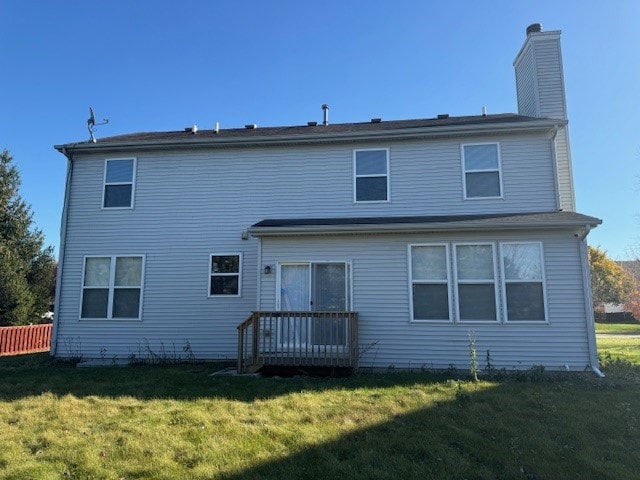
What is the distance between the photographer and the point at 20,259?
18.7m

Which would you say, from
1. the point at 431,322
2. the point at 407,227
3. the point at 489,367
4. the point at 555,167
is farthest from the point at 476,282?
the point at 555,167

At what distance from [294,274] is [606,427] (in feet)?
20.9

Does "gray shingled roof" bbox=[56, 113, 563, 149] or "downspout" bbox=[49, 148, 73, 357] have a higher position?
"gray shingled roof" bbox=[56, 113, 563, 149]

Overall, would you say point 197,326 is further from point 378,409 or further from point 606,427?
point 606,427

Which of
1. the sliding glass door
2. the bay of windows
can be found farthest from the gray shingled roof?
the sliding glass door

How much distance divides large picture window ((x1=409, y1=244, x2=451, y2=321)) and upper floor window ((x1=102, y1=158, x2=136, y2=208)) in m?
7.46

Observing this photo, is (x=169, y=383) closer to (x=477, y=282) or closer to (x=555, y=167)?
(x=477, y=282)

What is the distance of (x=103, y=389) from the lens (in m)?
7.48

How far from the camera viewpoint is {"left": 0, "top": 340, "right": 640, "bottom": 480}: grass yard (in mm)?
4180

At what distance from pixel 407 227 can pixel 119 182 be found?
768 centimetres

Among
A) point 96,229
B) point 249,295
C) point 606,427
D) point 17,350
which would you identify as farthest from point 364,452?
point 17,350

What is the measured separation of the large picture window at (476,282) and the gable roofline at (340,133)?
292 cm

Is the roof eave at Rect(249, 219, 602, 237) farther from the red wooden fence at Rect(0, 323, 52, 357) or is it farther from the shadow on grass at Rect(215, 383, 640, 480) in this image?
the red wooden fence at Rect(0, 323, 52, 357)

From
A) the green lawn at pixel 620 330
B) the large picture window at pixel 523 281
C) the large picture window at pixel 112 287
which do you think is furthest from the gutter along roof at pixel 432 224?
the green lawn at pixel 620 330
